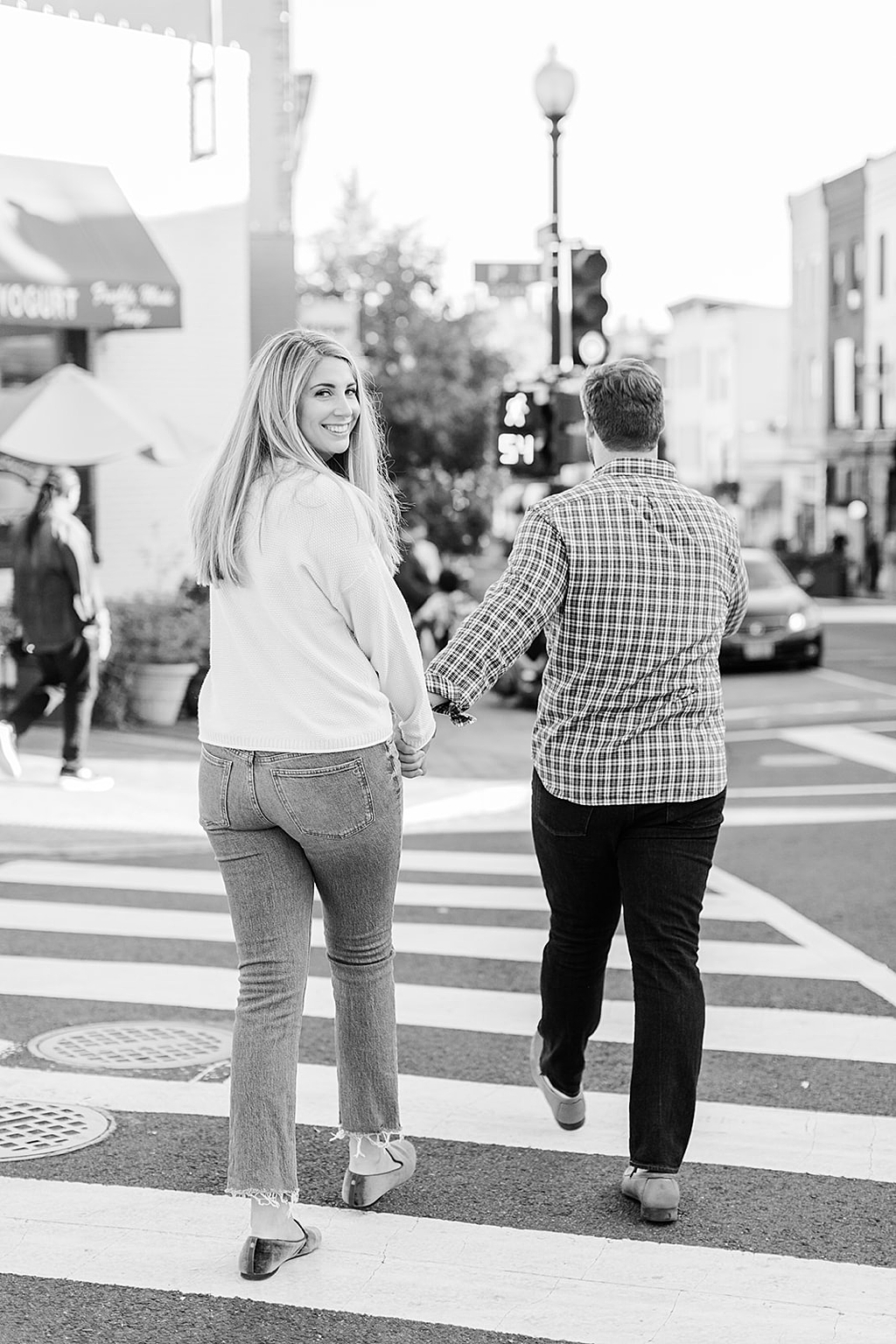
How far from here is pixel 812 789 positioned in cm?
1199

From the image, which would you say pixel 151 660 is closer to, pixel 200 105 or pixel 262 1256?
pixel 200 105

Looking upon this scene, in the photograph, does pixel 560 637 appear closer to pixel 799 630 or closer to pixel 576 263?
pixel 576 263

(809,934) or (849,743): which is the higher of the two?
(809,934)

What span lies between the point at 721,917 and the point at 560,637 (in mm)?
3784

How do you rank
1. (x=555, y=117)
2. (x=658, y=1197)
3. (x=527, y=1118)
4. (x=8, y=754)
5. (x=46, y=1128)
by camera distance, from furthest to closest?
(x=555, y=117) < (x=8, y=754) < (x=527, y=1118) < (x=46, y=1128) < (x=658, y=1197)

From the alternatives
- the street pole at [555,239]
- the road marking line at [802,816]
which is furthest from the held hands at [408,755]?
the street pole at [555,239]

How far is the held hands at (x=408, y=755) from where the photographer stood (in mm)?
3861

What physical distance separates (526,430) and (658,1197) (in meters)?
11.5

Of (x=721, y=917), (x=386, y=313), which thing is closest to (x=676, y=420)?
(x=386, y=313)

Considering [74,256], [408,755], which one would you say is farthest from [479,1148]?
[74,256]

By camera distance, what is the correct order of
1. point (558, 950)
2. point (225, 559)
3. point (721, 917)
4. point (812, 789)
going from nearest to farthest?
1. point (225, 559)
2. point (558, 950)
3. point (721, 917)
4. point (812, 789)

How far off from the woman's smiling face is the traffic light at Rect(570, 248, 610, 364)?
11.0 meters

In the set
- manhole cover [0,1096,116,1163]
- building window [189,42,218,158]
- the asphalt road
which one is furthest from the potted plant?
manhole cover [0,1096,116,1163]

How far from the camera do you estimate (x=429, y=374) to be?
30.6 m
